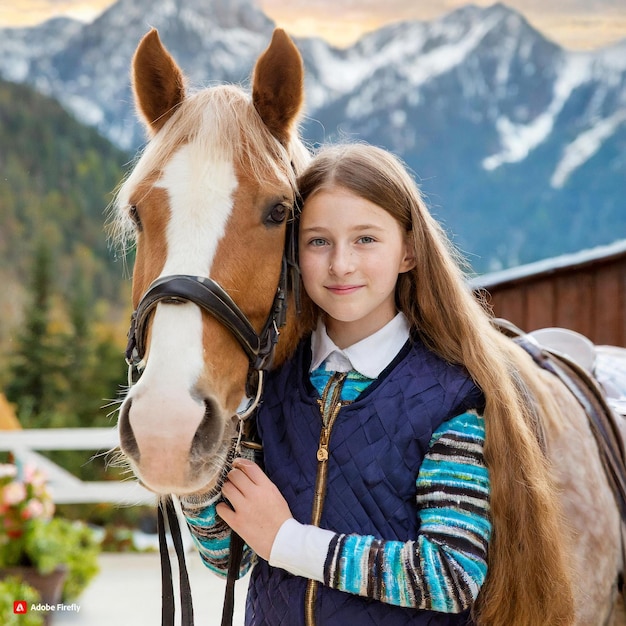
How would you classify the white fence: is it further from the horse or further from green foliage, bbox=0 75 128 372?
green foliage, bbox=0 75 128 372

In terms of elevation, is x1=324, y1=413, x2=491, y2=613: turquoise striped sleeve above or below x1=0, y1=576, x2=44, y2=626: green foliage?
above

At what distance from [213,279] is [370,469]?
1.40ft

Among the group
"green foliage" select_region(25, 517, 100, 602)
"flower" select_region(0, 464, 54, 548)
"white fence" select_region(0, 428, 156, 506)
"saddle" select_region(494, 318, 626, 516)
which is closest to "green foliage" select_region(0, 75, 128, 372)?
"white fence" select_region(0, 428, 156, 506)

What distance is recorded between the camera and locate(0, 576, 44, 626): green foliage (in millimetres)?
3066

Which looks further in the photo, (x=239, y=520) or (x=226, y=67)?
(x=226, y=67)

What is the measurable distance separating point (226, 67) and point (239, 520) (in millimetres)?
16901

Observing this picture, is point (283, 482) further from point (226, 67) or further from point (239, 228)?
point (226, 67)

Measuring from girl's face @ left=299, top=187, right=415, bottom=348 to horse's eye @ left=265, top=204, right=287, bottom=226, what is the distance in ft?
0.14

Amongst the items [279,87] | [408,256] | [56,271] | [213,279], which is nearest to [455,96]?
[56,271]

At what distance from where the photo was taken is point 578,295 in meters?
4.86

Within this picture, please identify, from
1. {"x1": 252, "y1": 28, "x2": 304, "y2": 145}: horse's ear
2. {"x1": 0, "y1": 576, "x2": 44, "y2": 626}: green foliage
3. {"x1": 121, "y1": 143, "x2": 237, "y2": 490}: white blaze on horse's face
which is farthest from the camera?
{"x1": 0, "y1": 576, "x2": 44, "y2": 626}: green foliage

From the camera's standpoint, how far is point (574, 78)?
1733 cm

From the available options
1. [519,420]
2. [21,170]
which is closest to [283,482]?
[519,420]

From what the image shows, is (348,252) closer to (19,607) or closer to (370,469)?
(370,469)
